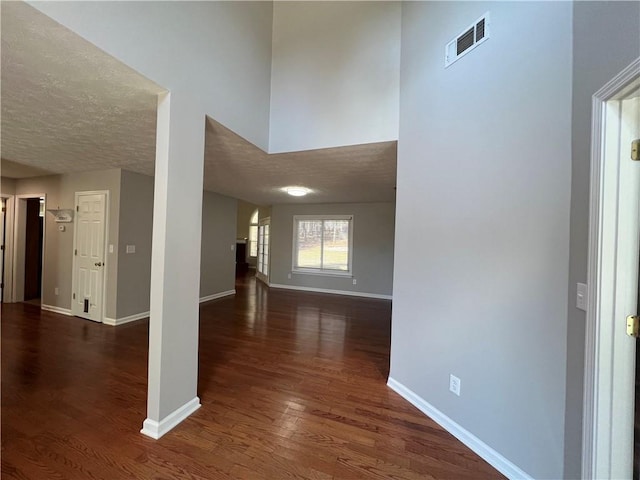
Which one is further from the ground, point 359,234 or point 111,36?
point 111,36

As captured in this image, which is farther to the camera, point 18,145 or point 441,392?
point 18,145

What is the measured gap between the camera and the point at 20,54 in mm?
1354

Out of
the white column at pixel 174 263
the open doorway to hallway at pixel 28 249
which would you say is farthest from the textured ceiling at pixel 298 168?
the open doorway to hallway at pixel 28 249

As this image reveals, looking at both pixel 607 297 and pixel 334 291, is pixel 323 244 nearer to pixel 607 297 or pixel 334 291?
pixel 334 291

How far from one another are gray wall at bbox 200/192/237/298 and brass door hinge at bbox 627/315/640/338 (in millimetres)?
5648

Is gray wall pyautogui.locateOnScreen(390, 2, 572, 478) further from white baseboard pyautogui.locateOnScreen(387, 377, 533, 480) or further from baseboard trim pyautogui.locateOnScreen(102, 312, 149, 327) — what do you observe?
baseboard trim pyautogui.locateOnScreen(102, 312, 149, 327)

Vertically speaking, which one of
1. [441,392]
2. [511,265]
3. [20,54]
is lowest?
[441,392]

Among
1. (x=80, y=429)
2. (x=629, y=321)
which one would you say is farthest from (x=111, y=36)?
(x=629, y=321)

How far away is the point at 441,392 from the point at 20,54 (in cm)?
341

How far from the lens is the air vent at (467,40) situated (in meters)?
1.70

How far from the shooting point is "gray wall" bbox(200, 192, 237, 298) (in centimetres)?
540

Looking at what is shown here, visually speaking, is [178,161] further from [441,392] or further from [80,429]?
[441,392]

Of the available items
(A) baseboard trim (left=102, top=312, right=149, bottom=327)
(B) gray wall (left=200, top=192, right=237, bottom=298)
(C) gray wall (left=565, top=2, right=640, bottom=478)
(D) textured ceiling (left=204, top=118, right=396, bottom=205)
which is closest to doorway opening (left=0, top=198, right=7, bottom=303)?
(A) baseboard trim (left=102, top=312, right=149, bottom=327)

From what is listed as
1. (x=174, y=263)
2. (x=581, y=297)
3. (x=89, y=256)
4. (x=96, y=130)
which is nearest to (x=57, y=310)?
(x=89, y=256)
